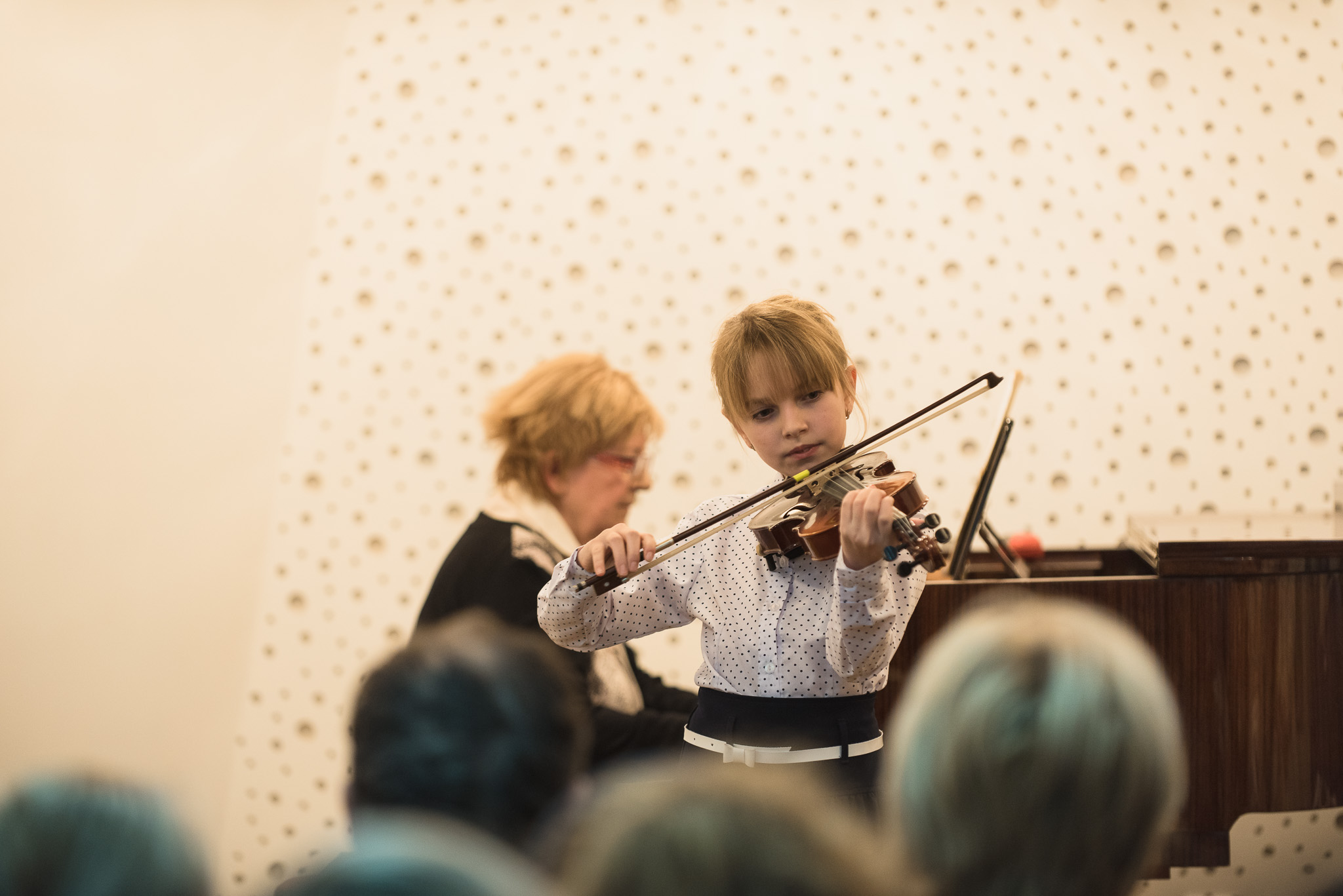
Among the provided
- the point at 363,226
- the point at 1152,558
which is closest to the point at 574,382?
the point at 1152,558

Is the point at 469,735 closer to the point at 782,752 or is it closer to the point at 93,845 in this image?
the point at 93,845

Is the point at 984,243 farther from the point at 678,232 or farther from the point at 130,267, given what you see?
the point at 130,267

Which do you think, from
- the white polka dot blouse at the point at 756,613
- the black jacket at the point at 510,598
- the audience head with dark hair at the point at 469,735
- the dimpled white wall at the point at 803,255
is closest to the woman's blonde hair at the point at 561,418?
the black jacket at the point at 510,598

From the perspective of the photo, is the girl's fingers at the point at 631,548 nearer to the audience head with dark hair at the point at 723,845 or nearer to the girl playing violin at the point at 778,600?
the girl playing violin at the point at 778,600

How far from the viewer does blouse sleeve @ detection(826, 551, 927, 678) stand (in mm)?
1370

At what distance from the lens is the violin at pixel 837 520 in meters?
1.41

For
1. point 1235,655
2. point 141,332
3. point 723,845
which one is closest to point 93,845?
point 723,845

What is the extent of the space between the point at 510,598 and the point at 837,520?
2.85 feet

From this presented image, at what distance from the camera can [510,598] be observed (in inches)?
83.8

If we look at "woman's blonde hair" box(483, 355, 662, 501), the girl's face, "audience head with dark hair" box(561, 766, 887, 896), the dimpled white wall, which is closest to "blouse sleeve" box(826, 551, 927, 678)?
the girl's face

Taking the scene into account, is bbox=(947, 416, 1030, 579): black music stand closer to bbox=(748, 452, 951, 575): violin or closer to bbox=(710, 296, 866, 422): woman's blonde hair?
bbox=(748, 452, 951, 575): violin

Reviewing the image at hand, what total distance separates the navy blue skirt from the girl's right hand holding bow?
25 centimetres

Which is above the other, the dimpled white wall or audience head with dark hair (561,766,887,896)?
the dimpled white wall

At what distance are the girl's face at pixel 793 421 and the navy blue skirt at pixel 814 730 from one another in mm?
368
